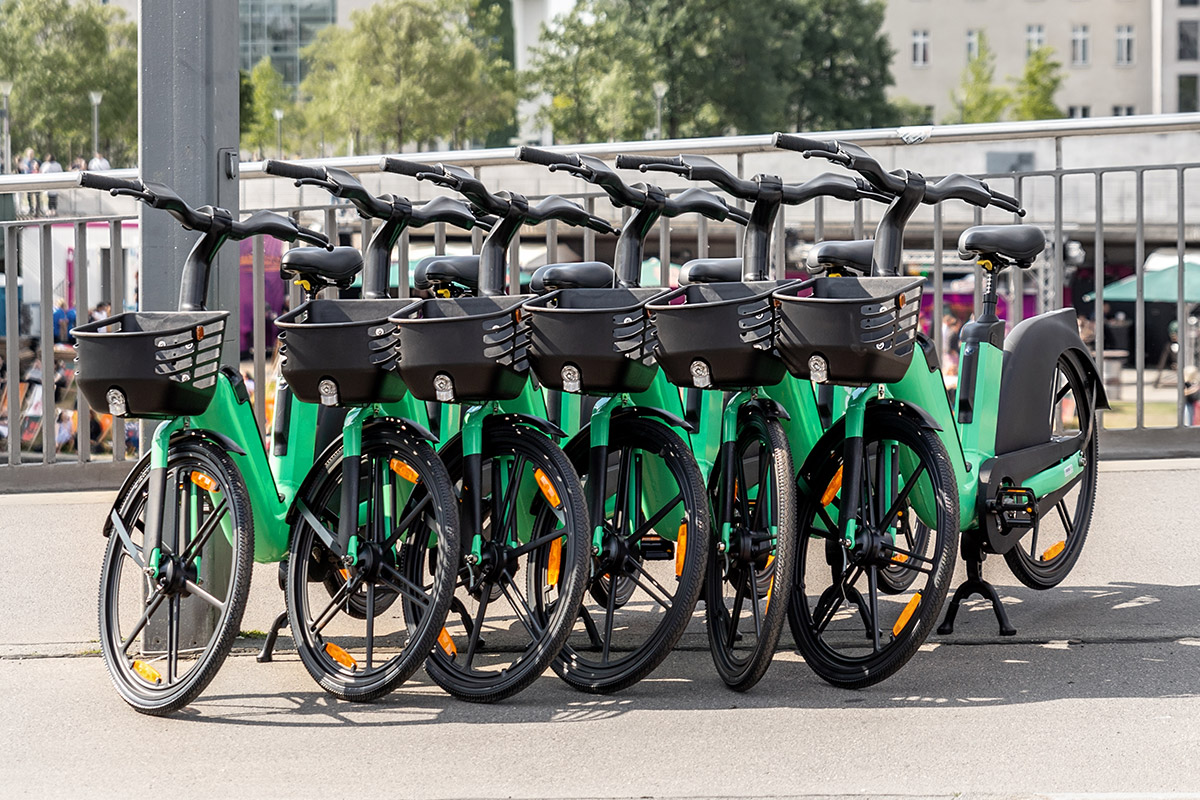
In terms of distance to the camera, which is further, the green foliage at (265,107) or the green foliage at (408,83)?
the green foliage at (265,107)

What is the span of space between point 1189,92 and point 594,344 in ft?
280

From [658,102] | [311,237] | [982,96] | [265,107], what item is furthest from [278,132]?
[311,237]

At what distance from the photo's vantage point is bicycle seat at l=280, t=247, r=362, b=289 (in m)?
5.04

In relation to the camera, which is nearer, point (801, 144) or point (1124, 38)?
point (801, 144)

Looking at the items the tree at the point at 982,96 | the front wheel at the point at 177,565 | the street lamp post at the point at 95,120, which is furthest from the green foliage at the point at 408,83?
the front wheel at the point at 177,565

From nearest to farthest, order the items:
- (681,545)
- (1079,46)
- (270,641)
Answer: (681,545) → (270,641) → (1079,46)

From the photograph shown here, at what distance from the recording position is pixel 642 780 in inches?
148

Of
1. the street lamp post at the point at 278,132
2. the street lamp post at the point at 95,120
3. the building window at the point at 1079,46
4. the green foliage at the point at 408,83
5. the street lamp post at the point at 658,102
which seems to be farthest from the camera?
the building window at the point at 1079,46

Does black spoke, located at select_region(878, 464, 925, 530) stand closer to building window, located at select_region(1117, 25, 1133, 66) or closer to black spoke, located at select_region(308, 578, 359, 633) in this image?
black spoke, located at select_region(308, 578, 359, 633)

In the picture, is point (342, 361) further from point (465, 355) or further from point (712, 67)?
point (712, 67)

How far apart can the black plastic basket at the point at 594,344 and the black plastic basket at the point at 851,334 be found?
402 millimetres

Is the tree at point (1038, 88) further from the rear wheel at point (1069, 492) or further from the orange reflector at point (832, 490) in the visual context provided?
the orange reflector at point (832, 490)

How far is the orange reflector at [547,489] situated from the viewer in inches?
173

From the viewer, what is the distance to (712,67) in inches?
2459
